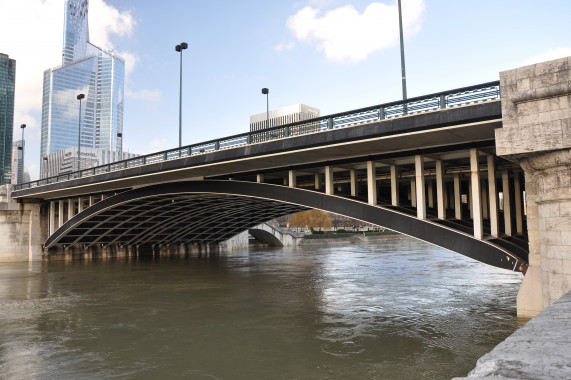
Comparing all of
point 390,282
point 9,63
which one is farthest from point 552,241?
point 9,63

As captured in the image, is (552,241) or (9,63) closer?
(552,241)

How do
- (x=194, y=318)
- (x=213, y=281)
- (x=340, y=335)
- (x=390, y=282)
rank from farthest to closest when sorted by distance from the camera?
(x=213, y=281), (x=390, y=282), (x=194, y=318), (x=340, y=335)

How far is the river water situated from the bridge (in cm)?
373

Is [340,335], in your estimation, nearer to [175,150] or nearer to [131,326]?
[131,326]

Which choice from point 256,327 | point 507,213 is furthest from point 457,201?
point 256,327

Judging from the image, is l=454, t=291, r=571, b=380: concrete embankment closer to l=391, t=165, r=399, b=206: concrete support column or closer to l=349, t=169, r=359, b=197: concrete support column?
l=391, t=165, r=399, b=206: concrete support column

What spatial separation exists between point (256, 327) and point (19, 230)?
4515cm

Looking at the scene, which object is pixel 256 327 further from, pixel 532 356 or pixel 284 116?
pixel 284 116

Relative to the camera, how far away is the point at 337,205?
2189 centimetres

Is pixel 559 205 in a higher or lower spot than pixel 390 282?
higher

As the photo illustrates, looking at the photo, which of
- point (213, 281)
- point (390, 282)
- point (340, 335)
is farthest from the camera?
point (213, 281)

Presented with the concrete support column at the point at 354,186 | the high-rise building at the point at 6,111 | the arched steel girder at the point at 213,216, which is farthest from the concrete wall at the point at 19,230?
the high-rise building at the point at 6,111

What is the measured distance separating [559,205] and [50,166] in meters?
180

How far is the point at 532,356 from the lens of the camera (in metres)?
2.88
